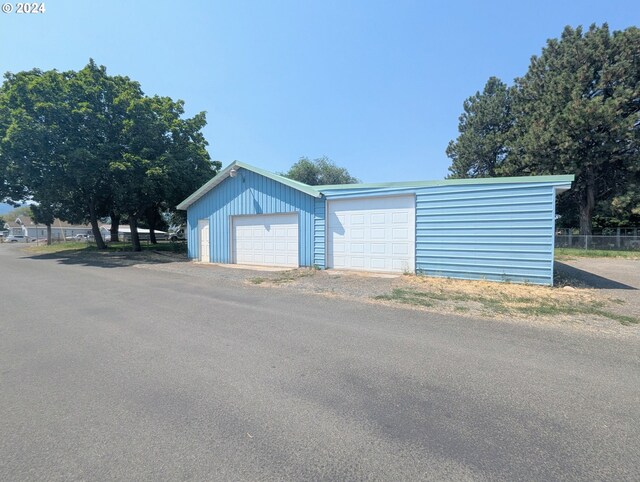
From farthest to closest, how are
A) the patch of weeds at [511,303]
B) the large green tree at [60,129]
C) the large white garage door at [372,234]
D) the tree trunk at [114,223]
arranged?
1. the tree trunk at [114,223]
2. the large green tree at [60,129]
3. the large white garage door at [372,234]
4. the patch of weeds at [511,303]

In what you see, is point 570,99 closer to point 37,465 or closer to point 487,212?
point 487,212

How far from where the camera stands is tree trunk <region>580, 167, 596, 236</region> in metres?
25.4

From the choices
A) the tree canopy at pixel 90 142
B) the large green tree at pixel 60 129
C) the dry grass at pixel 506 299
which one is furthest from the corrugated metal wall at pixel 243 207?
the large green tree at pixel 60 129

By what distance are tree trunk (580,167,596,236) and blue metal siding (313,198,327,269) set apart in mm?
23877

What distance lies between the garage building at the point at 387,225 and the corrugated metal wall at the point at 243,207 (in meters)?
0.04

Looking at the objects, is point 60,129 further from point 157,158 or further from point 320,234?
point 320,234

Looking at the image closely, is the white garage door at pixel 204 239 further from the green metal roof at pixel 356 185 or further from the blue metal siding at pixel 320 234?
the blue metal siding at pixel 320 234

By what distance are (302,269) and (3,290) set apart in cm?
854

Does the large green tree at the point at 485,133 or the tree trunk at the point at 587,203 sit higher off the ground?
the large green tree at the point at 485,133

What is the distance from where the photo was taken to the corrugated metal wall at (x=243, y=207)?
507 inches

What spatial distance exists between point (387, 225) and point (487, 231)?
3.10 m

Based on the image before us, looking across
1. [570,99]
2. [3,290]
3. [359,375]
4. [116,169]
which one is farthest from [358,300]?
[570,99]

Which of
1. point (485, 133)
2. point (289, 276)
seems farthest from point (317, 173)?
point (289, 276)

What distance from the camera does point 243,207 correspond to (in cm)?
1460
